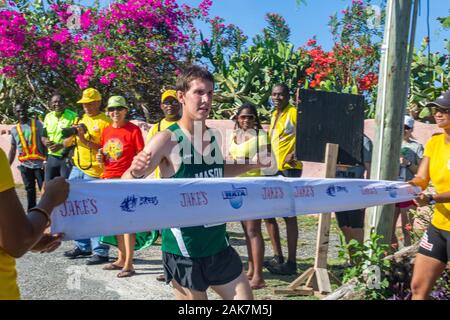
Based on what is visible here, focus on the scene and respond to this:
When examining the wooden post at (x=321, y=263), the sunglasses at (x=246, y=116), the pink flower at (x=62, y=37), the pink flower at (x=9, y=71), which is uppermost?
the pink flower at (x=62, y=37)

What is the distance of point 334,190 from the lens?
4.40 metres

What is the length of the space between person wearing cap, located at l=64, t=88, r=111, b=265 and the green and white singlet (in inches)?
132

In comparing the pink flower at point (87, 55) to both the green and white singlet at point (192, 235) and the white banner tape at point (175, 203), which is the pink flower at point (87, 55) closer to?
the white banner tape at point (175, 203)

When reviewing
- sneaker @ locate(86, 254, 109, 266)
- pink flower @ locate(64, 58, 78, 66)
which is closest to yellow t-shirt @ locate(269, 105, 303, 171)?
sneaker @ locate(86, 254, 109, 266)

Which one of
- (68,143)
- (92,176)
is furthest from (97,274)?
(68,143)

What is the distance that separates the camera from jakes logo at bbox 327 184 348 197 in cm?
435

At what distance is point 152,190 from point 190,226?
1.00 feet

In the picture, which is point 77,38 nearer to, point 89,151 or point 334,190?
point 89,151

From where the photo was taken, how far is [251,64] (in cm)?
1259

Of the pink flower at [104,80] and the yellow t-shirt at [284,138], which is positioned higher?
the pink flower at [104,80]

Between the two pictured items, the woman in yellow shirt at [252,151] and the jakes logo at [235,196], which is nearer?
the jakes logo at [235,196]

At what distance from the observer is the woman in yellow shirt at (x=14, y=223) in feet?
6.38

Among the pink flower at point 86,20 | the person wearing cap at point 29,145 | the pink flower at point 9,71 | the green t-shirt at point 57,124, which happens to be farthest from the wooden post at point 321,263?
the pink flower at point 9,71
